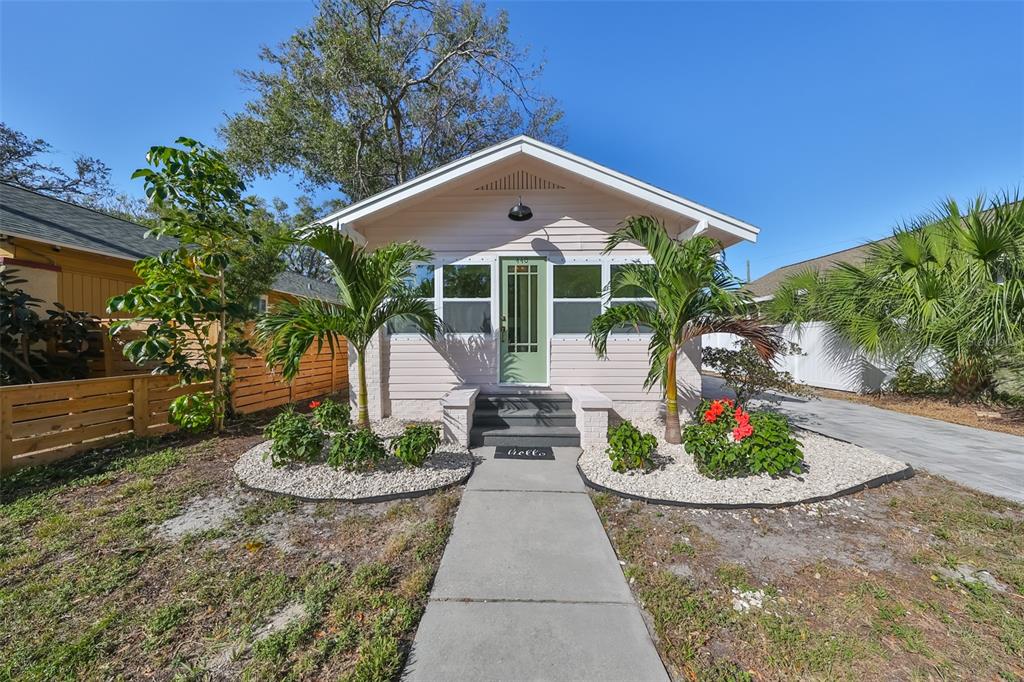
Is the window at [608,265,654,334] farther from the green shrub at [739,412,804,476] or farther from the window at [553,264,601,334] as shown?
the green shrub at [739,412,804,476]

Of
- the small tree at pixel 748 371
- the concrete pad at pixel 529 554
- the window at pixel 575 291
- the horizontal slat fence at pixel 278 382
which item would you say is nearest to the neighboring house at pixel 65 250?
→ the horizontal slat fence at pixel 278 382

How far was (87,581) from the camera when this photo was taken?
7.46 feet

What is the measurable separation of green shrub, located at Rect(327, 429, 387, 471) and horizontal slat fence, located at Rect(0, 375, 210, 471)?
3.25 meters

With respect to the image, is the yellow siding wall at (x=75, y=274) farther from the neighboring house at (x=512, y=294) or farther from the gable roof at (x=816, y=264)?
the gable roof at (x=816, y=264)

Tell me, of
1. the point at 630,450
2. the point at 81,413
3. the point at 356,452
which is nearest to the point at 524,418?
the point at 630,450

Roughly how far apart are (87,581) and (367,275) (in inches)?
127

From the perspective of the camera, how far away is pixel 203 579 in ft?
7.51

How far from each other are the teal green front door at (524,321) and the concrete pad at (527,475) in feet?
5.48

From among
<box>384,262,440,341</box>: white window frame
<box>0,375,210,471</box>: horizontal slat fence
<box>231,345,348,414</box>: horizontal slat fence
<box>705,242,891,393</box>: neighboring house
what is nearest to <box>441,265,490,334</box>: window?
<box>384,262,440,341</box>: white window frame

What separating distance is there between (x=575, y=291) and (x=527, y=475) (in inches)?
122

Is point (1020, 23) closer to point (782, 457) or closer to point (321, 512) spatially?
point (782, 457)

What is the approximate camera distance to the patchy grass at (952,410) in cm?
587

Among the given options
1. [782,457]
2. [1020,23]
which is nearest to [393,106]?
[782,457]

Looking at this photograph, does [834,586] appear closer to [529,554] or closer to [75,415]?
[529,554]
